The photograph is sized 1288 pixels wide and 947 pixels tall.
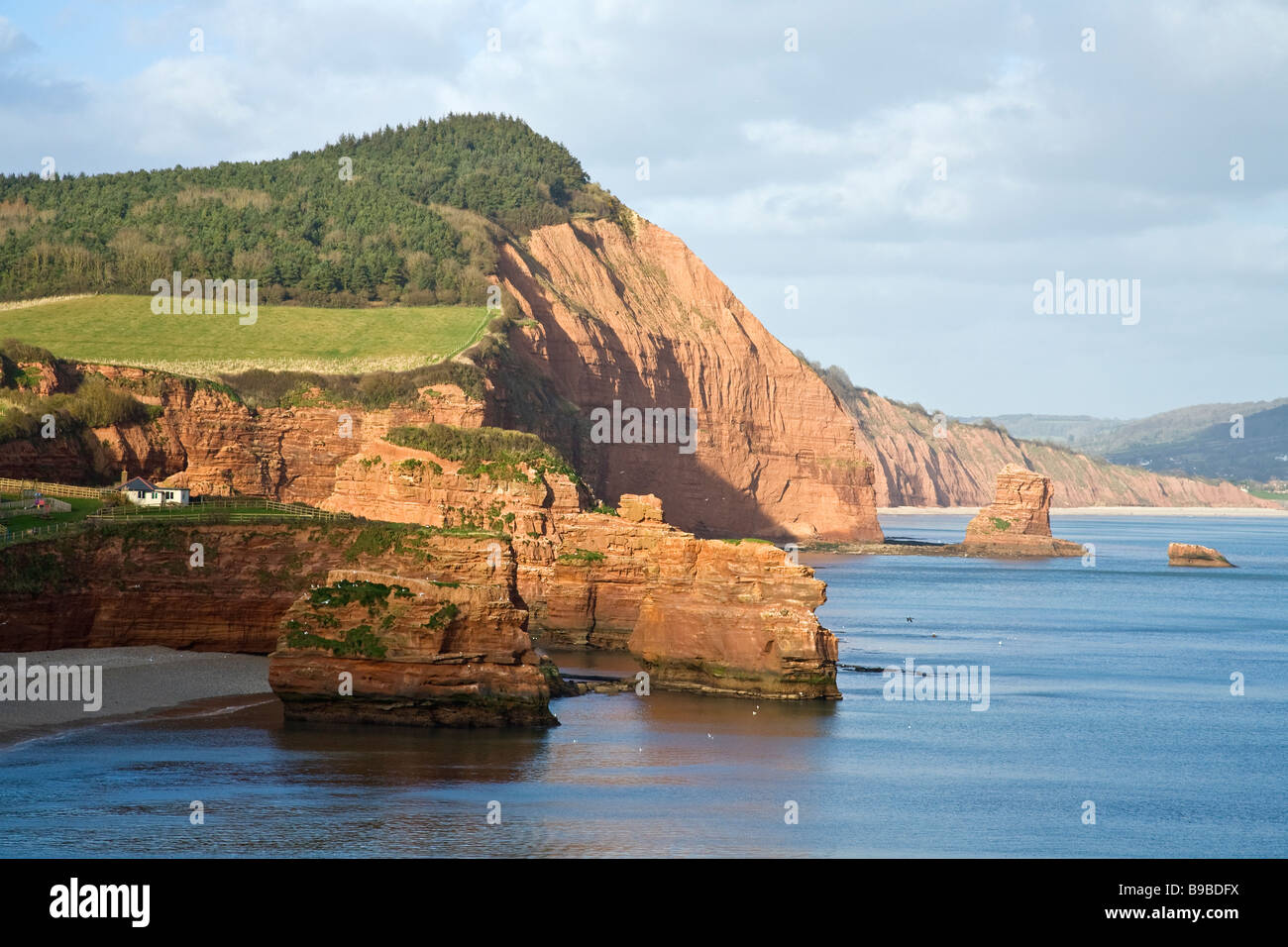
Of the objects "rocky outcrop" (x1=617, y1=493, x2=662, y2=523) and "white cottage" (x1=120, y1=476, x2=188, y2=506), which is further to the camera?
"rocky outcrop" (x1=617, y1=493, x2=662, y2=523)

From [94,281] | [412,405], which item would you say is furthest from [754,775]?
[94,281]

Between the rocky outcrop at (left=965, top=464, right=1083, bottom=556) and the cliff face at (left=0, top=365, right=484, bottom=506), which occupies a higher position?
the cliff face at (left=0, top=365, right=484, bottom=506)

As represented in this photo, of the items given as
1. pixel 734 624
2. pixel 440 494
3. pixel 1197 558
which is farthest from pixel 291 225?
pixel 1197 558

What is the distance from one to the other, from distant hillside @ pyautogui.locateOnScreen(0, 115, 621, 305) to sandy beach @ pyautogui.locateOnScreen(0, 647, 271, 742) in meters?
64.3

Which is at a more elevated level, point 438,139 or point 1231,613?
point 438,139

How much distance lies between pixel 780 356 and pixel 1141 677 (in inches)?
3948

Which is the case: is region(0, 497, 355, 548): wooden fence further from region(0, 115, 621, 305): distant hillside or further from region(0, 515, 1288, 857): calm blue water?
region(0, 115, 621, 305): distant hillside

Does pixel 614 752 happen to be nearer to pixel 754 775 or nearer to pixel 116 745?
pixel 754 775

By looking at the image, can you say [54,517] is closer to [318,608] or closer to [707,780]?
[318,608]

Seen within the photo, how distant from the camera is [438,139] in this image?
608ft

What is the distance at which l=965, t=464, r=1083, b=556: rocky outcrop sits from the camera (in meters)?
171

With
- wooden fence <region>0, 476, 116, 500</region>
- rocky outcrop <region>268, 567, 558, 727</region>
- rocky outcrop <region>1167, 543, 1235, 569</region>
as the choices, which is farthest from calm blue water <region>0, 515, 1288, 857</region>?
rocky outcrop <region>1167, 543, 1235, 569</region>

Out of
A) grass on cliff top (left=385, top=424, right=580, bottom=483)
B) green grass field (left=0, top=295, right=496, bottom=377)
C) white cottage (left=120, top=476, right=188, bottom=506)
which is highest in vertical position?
green grass field (left=0, top=295, right=496, bottom=377)

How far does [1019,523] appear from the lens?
6806 inches
